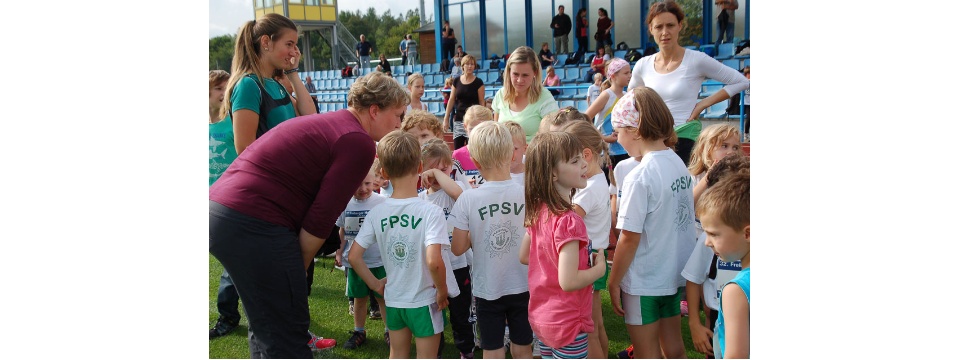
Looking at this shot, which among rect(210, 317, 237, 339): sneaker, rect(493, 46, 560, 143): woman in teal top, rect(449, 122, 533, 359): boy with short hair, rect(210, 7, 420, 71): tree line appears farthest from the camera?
rect(210, 7, 420, 71): tree line

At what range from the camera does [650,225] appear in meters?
2.70

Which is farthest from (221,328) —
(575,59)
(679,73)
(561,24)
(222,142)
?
(561,24)

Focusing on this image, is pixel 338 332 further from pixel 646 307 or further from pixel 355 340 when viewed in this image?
pixel 646 307

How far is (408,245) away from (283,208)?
670mm

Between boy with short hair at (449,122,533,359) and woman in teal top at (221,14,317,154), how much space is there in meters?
1.03

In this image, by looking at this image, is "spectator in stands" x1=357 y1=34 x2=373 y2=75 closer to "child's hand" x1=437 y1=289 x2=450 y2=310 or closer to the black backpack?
the black backpack

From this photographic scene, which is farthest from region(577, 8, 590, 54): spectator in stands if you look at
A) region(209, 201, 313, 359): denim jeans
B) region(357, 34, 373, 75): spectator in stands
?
region(209, 201, 313, 359): denim jeans

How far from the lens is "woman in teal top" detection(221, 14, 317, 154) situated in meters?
3.10

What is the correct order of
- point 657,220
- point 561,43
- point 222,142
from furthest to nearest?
1. point 561,43
2. point 222,142
3. point 657,220

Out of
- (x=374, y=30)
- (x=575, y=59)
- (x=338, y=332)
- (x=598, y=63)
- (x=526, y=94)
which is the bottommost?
(x=338, y=332)

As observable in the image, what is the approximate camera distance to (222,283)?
12.8 ft

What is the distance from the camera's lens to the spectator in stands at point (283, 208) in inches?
93.3

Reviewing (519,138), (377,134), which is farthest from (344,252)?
(377,134)

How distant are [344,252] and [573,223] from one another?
2015 mm
